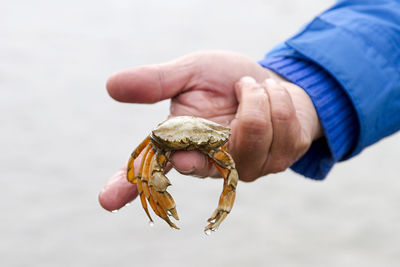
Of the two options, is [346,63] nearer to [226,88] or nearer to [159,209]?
[226,88]

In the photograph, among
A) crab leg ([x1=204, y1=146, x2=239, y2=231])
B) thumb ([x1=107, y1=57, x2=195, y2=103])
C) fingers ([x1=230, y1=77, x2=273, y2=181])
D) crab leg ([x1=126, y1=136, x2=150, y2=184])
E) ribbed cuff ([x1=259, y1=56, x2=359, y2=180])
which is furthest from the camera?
ribbed cuff ([x1=259, y1=56, x2=359, y2=180])

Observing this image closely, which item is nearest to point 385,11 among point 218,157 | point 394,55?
point 394,55

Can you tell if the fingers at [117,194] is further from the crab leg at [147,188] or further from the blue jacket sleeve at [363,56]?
the blue jacket sleeve at [363,56]

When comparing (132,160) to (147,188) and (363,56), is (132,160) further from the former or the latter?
(363,56)

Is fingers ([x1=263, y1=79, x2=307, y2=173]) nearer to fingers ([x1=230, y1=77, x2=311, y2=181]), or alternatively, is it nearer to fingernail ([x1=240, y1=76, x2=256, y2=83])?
fingers ([x1=230, y1=77, x2=311, y2=181])

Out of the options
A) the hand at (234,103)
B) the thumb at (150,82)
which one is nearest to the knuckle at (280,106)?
the hand at (234,103)

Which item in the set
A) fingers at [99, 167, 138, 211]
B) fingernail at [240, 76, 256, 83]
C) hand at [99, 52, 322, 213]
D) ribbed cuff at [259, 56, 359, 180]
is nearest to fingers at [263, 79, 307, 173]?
hand at [99, 52, 322, 213]
